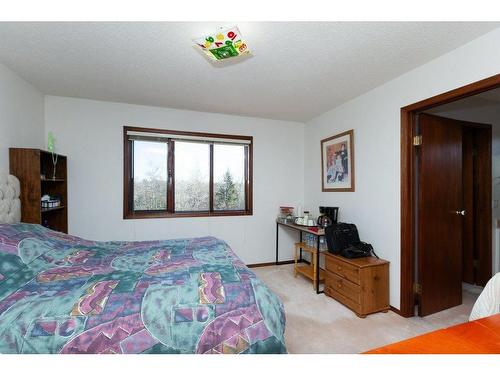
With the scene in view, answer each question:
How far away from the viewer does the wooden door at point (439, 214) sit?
2.28 m

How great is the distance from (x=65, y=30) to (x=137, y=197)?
200cm

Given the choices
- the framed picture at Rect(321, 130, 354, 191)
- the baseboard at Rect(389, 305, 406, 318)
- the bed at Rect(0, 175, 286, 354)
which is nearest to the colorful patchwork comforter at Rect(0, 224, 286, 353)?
the bed at Rect(0, 175, 286, 354)

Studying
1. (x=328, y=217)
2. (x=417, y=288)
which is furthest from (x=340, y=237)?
(x=417, y=288)

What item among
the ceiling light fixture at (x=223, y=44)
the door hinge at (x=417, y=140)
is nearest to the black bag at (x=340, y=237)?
the door hinge at (x=417, y=140)

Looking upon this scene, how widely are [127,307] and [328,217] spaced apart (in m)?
2.52

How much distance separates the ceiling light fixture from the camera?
1.63 metres

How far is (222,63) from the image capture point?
2078mm

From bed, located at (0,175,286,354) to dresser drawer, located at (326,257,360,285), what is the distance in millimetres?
1281

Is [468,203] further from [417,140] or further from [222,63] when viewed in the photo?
[222,63]

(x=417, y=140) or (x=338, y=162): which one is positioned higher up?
(x=417, y=140)

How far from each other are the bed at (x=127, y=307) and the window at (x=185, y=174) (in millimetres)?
1541

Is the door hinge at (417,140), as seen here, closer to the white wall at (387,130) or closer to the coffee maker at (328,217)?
the white wall at (387,130)
